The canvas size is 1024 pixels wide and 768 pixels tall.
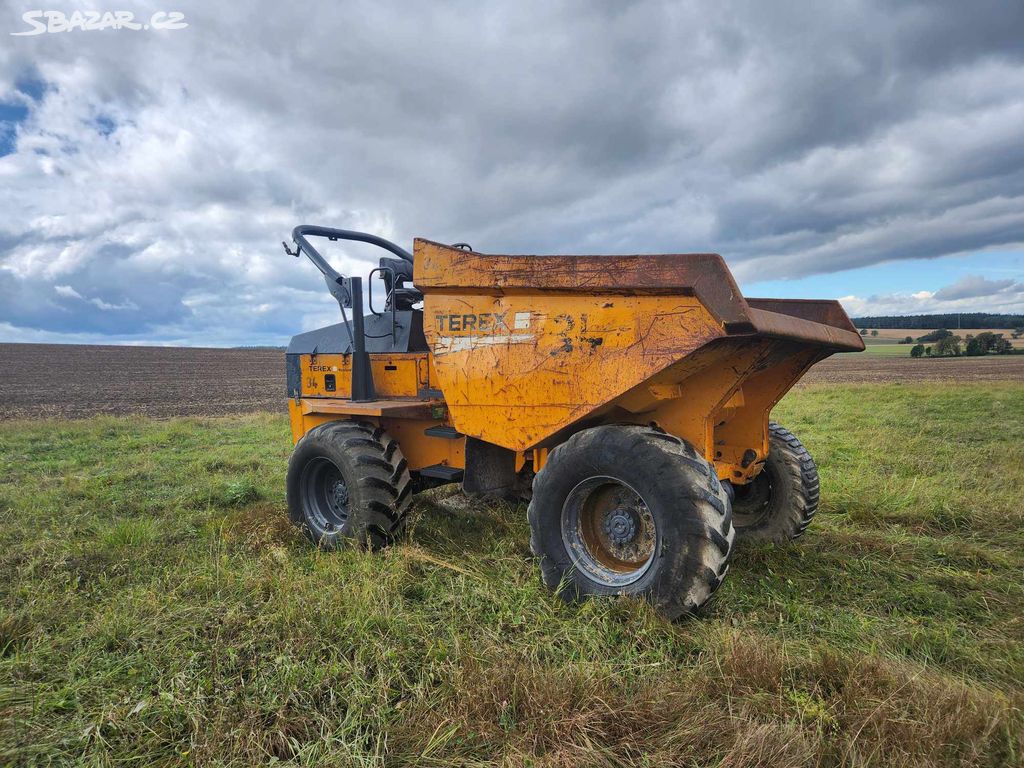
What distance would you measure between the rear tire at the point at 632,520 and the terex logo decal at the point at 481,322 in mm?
864

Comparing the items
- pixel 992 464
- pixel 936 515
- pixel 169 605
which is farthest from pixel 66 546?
pixel 992 464

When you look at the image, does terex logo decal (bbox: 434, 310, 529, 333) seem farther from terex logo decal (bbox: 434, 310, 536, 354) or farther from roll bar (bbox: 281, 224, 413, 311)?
roll bar (bbox: 281, 224, 413, 311)

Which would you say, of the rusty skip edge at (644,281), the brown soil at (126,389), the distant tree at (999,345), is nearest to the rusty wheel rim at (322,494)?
the rusty skip edge at (644,281)

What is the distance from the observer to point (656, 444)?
346cm

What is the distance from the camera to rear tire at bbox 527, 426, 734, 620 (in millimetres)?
3248

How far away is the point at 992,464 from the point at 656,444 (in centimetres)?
638

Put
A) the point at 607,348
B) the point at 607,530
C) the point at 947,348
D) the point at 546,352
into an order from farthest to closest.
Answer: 1. the point at 947,348
2. the point at 546,352
3. the point at 607,530
4. the point at 607,348

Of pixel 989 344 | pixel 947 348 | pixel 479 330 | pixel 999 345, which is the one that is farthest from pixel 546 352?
pixel 999 345

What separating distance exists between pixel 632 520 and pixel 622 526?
0.26 ft

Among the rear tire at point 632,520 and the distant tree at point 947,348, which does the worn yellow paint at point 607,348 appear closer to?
the rear tire at point 632,520

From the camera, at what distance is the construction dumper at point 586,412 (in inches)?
134

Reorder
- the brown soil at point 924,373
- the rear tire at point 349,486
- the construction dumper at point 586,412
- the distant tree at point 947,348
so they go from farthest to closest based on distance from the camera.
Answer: the distant tree at point 947,348
the brown soil at point 924,373
the rear tire at point 349,486
the construction dumper at point 586,412

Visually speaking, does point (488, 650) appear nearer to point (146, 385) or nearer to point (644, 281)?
point (644, 281)

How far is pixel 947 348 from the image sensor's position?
1864 inches
